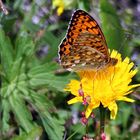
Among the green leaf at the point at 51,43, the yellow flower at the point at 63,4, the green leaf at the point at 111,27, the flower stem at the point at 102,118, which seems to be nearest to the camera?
the flower stem at the point at 102,118

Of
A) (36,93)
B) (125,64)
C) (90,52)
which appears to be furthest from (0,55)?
(125,64)

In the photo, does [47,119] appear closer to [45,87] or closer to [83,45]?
[45,87]

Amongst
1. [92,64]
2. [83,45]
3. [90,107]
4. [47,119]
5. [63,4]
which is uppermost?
[63,4]

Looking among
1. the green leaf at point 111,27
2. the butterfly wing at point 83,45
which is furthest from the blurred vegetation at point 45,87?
the butterfly wing at point 83,45

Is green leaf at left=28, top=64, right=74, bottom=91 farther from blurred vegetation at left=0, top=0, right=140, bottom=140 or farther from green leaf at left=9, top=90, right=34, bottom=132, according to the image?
green leaf at left=9, top=90, right=34, bottom=132

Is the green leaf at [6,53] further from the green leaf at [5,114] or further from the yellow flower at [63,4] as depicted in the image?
the yellow flower at [63,4]

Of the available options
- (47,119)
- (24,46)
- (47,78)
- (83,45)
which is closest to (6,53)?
(24,46)

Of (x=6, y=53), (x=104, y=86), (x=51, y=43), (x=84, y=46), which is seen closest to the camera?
(x=104, y=86)
